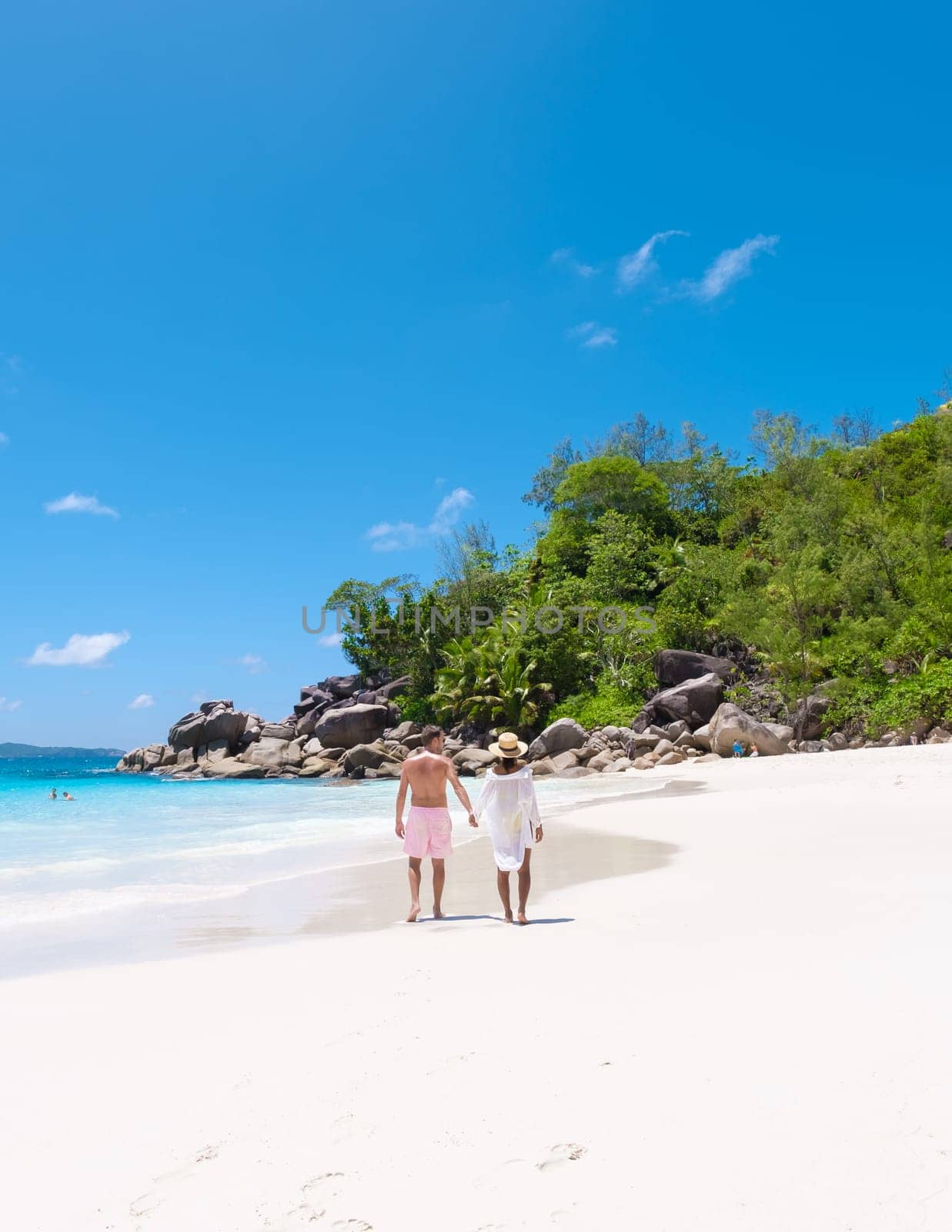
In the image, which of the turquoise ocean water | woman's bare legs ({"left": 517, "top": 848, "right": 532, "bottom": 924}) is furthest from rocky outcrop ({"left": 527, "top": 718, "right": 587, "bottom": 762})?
woman's bare legs ({"left": 517, "top": 848, "right": 532, "bottom": 924})

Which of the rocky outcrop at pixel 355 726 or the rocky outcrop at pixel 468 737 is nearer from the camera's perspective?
the rocky outcrop at pixel 468 737

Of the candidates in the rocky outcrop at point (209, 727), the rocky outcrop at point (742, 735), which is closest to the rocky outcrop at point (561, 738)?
the rocky outcrop at point (742, 735)

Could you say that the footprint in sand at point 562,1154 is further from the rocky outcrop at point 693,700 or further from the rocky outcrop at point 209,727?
the rocky outcrop at point 209,727

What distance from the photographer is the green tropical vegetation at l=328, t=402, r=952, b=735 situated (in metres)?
26.1

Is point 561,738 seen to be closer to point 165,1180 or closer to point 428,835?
point 428,835

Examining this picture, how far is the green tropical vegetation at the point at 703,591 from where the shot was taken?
26.1 metres

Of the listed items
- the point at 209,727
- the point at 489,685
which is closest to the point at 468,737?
the point at 489,685

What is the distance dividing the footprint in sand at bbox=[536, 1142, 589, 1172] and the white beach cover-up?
3.76m

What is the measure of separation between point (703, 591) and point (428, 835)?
34.2 metres

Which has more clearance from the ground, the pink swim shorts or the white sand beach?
the pink swim shorts

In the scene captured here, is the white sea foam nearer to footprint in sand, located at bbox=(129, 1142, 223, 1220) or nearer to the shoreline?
the shoreline

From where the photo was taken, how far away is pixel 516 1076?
10.5 ft

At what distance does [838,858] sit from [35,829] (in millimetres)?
17148

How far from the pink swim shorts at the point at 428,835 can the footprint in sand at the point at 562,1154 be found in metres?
4.47
